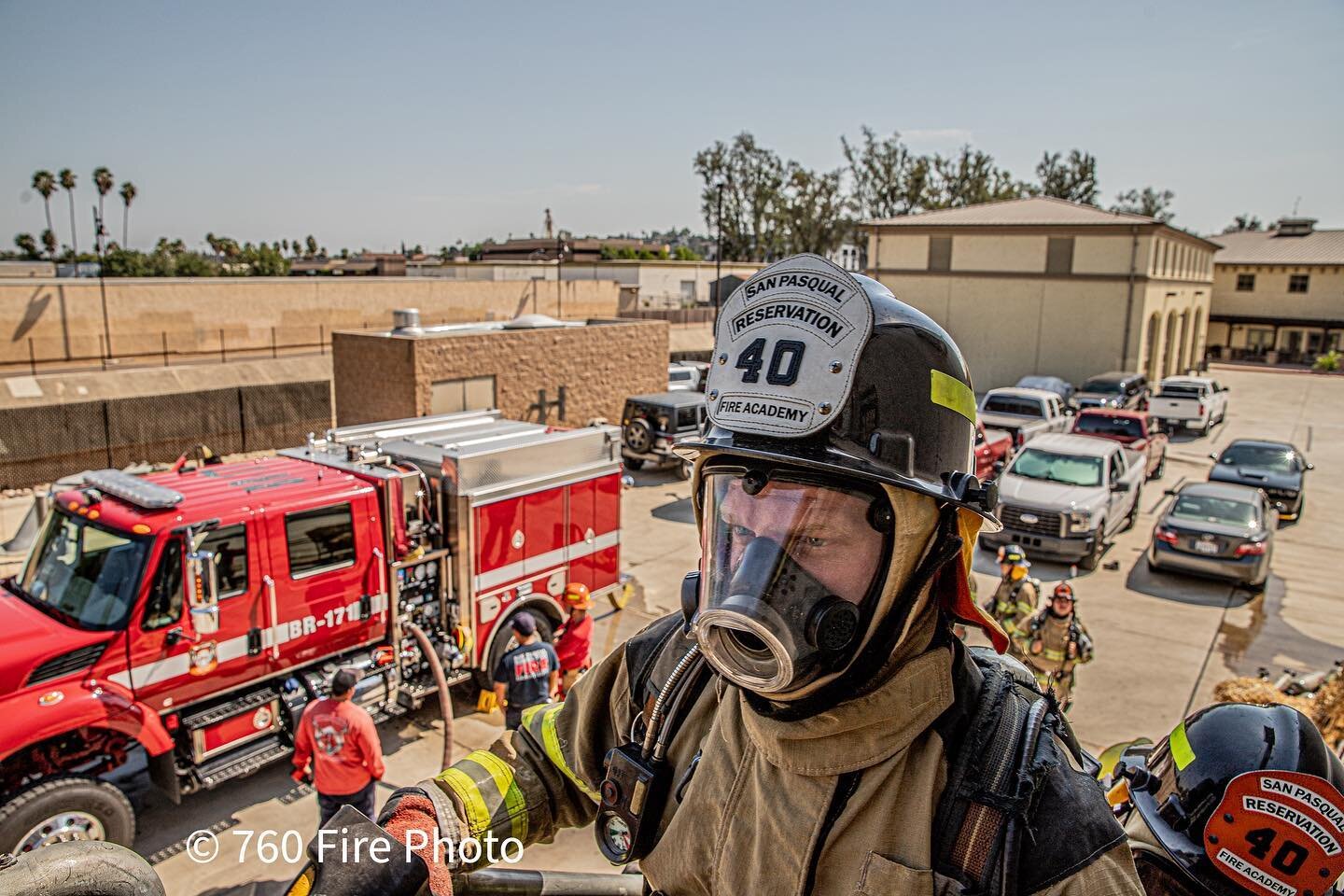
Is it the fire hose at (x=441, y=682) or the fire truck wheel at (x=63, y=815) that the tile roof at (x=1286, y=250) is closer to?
the fire hose at (x=441, y=682)

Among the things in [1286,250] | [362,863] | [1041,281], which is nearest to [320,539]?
[362,863]

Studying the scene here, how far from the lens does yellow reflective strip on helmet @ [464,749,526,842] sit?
2.31 meters

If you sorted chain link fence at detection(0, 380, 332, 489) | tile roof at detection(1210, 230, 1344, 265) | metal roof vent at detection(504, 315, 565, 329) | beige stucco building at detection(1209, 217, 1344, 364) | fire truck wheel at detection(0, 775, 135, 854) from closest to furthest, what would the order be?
fire truck wheel at detection(0, 775, 135, 854) < chain link fence at detection(0, 380, 332, 489) < metal roof vent at detection(504, 315, 565, 329) < beige stucco building at detection(1209, 217, 1344, 364) < tile roof at detection(1210, 230, 1344, 265)

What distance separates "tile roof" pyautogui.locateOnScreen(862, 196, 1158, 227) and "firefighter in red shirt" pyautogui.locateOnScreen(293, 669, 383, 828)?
34.0 meters

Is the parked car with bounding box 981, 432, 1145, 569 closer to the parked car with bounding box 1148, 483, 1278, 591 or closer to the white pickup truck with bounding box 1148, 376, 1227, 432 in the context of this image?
the parked car with bounding box 1148, 483, 1278, 591

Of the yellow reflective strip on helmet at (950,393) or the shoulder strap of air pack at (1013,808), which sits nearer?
the shoulder strap of air pack at (1013,808)

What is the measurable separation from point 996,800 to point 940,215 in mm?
38760

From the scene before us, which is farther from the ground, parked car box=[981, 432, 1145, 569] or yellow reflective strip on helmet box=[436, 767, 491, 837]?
yellow reflective strip on helmet box=[436, 767, 491, 837]

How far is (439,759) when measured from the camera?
7.78 metres

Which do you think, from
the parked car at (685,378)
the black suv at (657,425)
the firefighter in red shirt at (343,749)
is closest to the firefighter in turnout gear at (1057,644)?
the firefighter in red shirt at (343,749)

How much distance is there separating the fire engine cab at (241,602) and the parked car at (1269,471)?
1421 cm

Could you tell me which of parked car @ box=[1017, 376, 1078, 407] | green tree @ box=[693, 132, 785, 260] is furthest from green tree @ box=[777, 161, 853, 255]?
parked car @ box=[1017, 376, 1078, 407]

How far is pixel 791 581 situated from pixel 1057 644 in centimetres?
677

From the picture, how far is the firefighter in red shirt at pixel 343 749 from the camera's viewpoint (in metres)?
5.89
